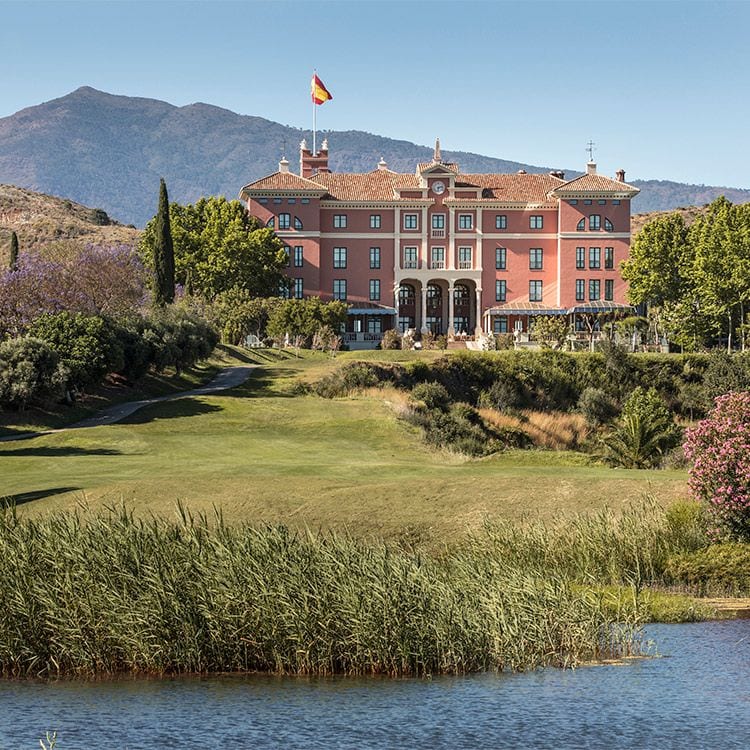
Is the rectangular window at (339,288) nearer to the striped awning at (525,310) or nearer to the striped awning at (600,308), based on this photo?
the striped awning at (525,310)

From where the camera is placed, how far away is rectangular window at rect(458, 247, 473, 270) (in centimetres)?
10700

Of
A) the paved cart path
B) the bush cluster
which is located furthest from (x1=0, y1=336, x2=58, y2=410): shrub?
the paved cart path

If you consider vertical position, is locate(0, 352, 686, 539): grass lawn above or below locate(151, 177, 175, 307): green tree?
below

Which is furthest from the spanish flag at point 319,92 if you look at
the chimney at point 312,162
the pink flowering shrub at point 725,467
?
the pink flowering shrub at point 725,467

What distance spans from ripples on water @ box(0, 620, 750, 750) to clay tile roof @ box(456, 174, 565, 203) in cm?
9081

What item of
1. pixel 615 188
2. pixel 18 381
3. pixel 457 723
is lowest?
pixel 457 723

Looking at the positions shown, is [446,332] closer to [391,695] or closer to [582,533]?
[582,533]

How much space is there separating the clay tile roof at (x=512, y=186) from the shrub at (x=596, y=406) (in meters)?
42.0

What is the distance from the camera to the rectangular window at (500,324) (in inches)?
4114

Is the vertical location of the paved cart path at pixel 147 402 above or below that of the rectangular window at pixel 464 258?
below

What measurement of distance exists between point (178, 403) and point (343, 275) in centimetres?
5463

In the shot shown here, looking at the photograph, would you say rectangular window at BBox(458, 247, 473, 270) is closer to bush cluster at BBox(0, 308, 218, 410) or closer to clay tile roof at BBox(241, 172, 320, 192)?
clay tile roof at BBox(241, 172, 320, 192)

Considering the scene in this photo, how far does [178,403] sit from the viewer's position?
53656 mm

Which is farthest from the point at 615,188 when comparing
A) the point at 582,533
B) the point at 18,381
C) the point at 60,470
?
the point at 582,533
